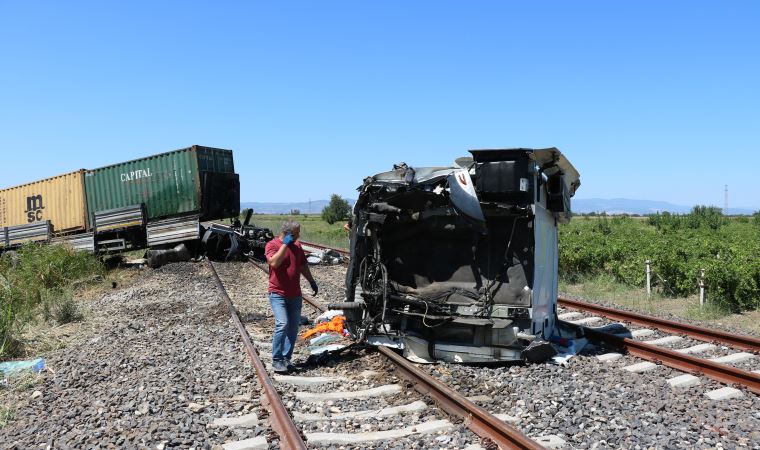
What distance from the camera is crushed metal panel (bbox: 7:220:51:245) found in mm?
24406

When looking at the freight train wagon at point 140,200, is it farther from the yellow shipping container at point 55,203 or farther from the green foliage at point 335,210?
the green foliage at point 335,210

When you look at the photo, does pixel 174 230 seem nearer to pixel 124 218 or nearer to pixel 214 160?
pixel 124 218

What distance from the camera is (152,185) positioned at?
23.0m

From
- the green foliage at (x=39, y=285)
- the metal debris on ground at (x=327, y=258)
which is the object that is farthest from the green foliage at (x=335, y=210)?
the green foliage at (x=39, y=285)

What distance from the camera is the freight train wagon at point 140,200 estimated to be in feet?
73.9

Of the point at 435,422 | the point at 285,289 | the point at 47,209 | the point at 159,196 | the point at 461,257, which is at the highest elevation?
the point at 159,196

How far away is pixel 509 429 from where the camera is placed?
15.2 ft

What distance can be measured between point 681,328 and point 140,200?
19818 mm

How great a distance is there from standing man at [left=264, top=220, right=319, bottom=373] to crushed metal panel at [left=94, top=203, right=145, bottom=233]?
690 inches

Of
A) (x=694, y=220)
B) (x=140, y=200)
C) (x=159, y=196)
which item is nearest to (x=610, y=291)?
(x=159, y=196)

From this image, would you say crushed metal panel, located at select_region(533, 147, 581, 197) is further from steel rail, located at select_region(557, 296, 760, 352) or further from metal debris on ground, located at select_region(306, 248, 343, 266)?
metal debris on ground, located at select_region(306, 248, 343, 266)

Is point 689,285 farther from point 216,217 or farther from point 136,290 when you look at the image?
point 216,217

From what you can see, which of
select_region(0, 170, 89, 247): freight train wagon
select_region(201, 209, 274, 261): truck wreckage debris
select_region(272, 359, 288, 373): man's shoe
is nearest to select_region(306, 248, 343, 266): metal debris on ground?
select_region(201, 209, 274, 261): truck wreckage debris

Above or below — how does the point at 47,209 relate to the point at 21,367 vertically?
above
